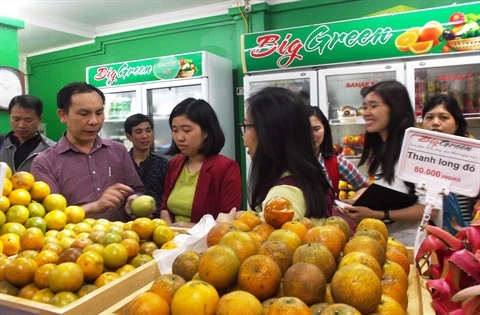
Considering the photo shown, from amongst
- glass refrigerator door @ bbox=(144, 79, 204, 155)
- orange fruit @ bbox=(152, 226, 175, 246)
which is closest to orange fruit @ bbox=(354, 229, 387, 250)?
orange fruit @ bbox=(152, 226, 175, 246)

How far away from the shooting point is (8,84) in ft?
14.8

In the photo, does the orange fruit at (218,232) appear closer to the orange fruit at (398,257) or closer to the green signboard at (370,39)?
the orange fruit at (398,257)

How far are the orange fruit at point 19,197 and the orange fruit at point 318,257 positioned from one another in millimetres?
1212

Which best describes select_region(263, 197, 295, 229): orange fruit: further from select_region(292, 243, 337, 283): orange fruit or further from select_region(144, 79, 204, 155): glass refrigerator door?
select_region(144, 79, 204, 155): glass refrigerator door

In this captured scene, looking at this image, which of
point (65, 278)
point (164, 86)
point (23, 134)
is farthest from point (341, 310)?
point (164, 86)

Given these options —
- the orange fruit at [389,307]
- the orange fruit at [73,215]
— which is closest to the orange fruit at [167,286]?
the orange fruit at [389,307]

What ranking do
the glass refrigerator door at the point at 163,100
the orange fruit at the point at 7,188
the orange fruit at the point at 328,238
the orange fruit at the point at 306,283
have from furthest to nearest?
the glass refrigerator door at the point at 163,100 < the orange fruit at the point at 7,188 < the orange fruit at the point at 328,238 < the orange fruit at the point at 306,283

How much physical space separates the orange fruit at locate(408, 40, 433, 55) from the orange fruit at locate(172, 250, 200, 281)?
10.5 feet

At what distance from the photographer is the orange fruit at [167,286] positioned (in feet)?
3.12

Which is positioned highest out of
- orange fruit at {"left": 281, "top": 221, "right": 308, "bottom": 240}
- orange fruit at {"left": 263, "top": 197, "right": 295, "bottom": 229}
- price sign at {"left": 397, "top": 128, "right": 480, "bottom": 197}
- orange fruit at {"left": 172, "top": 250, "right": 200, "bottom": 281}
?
price sign at {"left": 397, "top": 128, "right": 480, "bottom": 197}

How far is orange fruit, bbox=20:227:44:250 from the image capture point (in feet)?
4.67

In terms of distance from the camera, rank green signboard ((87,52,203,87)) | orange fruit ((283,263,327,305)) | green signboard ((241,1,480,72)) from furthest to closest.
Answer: green signboard ((87,52,203,87)), green signboard ((241,1,480,72)), orange fruit ((283,263,327,305))

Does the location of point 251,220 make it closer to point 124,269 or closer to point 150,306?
point 124,269

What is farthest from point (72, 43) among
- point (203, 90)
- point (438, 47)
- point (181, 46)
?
point (438, 47)
